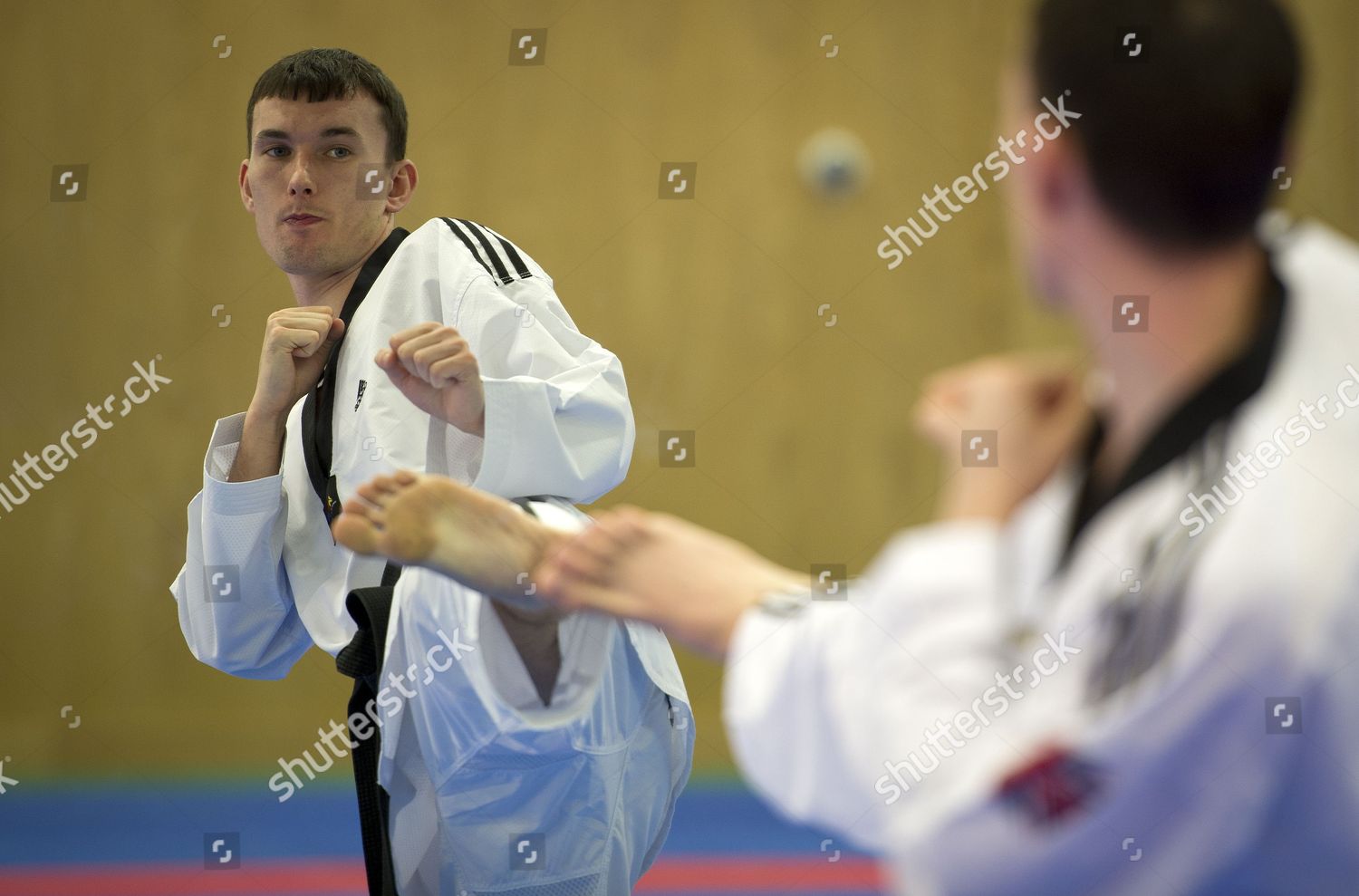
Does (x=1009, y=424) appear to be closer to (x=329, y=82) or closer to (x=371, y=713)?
(x=371, y=713)

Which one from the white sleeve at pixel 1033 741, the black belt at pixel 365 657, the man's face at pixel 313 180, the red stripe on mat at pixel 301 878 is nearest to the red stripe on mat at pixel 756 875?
the red stripe on mat at pixel 301 878

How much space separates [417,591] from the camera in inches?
76.0

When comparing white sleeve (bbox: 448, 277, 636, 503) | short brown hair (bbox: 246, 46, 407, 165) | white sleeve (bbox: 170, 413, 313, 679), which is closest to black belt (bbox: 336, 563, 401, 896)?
white sleeve (bbox: 448, 277, 636, 503)

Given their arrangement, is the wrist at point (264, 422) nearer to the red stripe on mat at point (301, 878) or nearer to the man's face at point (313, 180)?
the man's face at point (313, 180)

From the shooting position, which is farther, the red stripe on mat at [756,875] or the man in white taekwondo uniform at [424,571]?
the red stripe on mat at [756,875]

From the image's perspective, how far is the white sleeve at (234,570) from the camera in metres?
2.62

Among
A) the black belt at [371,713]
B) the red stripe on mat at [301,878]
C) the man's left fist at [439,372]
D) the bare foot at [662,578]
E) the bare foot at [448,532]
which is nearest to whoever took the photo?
the bare foot at [662,578]

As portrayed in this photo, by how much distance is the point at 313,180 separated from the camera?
2.85m

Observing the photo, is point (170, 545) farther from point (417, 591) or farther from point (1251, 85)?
point (1251, 85)

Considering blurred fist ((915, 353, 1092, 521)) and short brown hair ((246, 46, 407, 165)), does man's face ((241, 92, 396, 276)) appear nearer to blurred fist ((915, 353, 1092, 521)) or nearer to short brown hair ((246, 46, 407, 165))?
short brown hair ((246, 46, 407, 165))

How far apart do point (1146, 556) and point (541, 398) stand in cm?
146

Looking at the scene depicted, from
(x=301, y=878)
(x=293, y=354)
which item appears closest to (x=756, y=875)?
(x=301, y=878)

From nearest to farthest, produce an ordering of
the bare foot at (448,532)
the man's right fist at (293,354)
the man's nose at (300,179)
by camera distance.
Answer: the bare foot at (448,532) < the man's right fist at (293,354) < the man's nose at (300,179)

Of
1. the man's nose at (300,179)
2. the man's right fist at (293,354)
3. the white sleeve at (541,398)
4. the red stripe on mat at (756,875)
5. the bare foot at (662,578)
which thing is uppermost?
the man's nose at (300,179)
